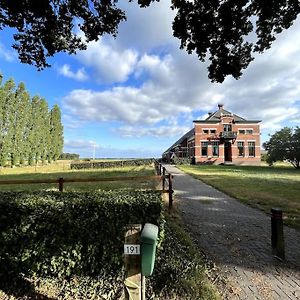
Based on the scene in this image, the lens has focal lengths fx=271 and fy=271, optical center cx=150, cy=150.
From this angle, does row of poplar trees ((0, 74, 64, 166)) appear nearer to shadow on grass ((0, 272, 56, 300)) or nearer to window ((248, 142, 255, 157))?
shadow on grass ((0, 272, 56, 300))

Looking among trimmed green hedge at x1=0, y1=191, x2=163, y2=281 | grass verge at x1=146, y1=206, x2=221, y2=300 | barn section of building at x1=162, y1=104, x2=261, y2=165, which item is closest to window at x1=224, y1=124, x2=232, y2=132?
barn section of building at x1=162, y1=104, x2=261, y2=165

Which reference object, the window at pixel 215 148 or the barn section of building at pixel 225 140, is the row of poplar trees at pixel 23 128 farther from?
the window at pixel 215 148

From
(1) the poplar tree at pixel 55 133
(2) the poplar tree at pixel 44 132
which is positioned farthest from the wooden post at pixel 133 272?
(1) the poplar tree at pixel 55 133

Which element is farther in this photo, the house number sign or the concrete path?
the concrete path

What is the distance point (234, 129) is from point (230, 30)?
45.3m

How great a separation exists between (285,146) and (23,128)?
4017cm

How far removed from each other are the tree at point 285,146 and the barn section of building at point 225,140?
21.3 ft

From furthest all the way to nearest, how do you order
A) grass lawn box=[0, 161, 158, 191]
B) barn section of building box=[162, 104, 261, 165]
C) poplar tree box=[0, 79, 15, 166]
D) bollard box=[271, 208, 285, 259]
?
barn section of building box=[162, 104, 261, 165], poplar tree box=[0, 79, 15, 166], grass lawn box=[0, 161, 158, 191], bollard box=[271, 208, 285, 259]

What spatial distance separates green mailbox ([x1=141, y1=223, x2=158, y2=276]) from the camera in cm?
247

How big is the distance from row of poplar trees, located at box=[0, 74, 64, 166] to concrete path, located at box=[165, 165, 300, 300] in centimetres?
3509

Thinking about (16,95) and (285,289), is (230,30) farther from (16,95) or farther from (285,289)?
(16,95)

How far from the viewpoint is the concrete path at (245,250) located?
147 inches

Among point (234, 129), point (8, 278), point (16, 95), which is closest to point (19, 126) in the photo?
point (16, 95)

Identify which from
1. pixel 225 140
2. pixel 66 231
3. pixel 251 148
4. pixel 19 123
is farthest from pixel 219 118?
pixel 66 231
